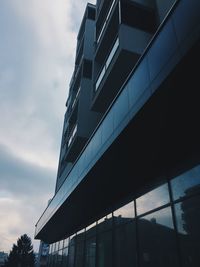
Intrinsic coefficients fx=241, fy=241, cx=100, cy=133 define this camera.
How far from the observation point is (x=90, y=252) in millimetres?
14055

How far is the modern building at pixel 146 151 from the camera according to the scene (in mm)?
5488

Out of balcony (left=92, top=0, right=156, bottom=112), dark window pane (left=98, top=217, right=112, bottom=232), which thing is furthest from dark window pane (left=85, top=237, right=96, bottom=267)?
balcony (left=92, top=0, right=156, bottom=112)

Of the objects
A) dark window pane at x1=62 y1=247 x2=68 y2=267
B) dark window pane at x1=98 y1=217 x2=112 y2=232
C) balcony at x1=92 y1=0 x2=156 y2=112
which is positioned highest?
balcony at x1=92 y1=0 x2=156 y2=112

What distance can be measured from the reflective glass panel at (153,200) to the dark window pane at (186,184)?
0.48 metres

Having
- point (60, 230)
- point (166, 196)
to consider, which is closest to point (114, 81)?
point (166, 196)

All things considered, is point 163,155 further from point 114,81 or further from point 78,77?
point 78,77

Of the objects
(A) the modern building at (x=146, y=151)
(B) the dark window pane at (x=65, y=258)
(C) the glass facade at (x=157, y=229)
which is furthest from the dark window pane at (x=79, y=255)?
(B) the dark window pane at (x=65, y=258)

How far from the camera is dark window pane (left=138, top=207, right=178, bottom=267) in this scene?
23.5ft

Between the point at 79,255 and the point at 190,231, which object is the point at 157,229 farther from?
the point at 79,255

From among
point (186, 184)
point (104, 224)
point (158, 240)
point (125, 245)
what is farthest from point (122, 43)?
point (104, 224)

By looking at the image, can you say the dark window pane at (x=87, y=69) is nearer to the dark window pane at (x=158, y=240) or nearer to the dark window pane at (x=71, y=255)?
the dark window pane at (x=71, y=255)

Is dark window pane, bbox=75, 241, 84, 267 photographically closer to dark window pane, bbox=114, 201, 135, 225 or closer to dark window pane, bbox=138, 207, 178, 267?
dark window pane, bbox=114, 201, 135, 225

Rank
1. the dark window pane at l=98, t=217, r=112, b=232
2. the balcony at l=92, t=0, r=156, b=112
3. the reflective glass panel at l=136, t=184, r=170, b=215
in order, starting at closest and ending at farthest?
1. the reflective glass panel at l=136, t=184, r=170, b=215
2. the balcony at l=92, t=0, r=156, b=112
3. the dark window pane at l=98, t=217, r=112, b=232

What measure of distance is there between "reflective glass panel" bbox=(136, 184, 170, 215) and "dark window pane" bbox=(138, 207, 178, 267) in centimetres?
26
